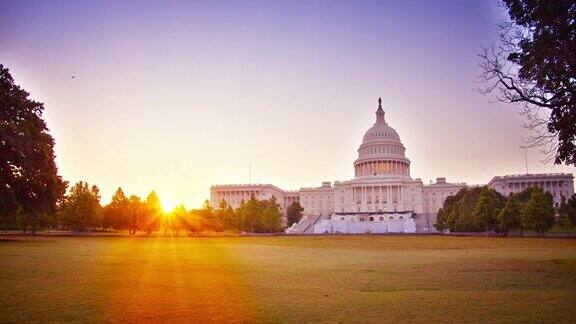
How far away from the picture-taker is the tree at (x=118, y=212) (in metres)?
86.8

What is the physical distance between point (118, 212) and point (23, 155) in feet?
162

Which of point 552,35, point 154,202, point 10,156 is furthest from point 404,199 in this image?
point 552,35

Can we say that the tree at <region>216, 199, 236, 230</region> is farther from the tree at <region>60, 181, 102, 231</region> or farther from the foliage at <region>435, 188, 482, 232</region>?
the foliage at <region>435, 188, 482, 232</region>

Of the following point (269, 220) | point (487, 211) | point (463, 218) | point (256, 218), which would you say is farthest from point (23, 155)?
point (463, 218)

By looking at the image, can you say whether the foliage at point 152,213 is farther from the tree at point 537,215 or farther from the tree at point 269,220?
the tree at point 537,215

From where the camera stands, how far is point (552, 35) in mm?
17984

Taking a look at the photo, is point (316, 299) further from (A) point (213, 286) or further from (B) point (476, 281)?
(B) point (476, 281)

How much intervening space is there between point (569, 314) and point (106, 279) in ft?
44.9

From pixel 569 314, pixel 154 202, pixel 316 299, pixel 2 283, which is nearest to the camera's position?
pixel 569 314

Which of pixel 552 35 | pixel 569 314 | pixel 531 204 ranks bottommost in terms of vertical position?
pixel 569 314

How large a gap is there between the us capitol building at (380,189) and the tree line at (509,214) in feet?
127

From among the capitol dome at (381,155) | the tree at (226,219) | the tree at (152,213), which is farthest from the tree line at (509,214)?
the capitol dome at (381,155)

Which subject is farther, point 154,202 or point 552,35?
point 154,202

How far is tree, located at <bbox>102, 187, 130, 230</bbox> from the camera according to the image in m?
86.8
